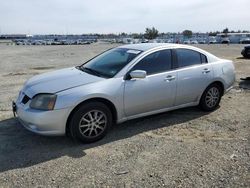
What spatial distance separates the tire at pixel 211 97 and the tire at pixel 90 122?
2.31 m

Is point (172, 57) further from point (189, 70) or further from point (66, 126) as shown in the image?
point (66, 126)

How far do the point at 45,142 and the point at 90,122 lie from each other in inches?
32.8

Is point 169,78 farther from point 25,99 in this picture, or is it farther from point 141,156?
point 25,99

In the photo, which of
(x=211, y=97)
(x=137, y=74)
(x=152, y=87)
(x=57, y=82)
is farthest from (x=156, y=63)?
(x=57, y=82)

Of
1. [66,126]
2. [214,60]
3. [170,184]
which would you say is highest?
[214,60]

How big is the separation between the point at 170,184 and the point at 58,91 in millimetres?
2149

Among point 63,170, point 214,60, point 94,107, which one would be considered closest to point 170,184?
point 63,170

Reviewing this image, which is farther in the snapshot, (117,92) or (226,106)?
(226,106)

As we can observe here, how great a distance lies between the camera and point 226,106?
261 inches

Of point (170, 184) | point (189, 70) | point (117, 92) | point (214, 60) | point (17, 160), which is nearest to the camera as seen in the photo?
point (170, 184)

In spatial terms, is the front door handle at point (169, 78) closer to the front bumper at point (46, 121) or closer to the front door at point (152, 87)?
the front door at point (152, 87)

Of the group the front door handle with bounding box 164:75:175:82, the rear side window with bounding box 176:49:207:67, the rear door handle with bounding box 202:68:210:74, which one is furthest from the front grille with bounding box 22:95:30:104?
the rear door handle with bounding box 202:68:210:74

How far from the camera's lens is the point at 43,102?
439cm

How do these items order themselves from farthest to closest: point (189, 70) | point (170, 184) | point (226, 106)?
1. point (226, 106)
2. point (189, 70)
3. point (170, 184)
